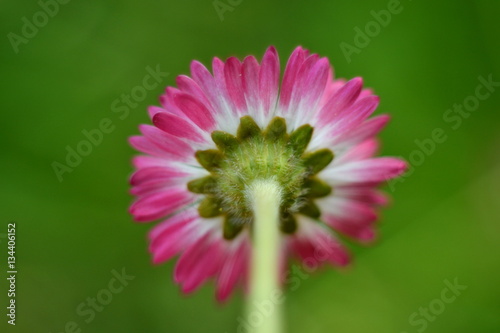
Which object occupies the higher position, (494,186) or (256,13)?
(256,13)

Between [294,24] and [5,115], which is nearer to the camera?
[5,115]

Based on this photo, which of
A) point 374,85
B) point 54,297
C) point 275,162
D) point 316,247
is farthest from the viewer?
point 374,85

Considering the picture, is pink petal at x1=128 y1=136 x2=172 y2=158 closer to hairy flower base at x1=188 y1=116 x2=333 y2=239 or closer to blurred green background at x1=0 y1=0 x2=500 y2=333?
hairy flower base at x1=188 y1=116 x2=333 y2=239

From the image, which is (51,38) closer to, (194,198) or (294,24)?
(294,24)

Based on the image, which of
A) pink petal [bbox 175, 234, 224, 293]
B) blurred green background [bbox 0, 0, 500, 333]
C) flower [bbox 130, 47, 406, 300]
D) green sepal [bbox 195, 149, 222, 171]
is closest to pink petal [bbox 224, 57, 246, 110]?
flower [bbox 130, 47, 406, 300]

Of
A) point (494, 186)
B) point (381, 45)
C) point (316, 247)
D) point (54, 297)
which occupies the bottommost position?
point (316, 247)

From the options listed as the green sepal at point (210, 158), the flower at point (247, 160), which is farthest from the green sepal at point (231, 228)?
the green sepal at point (210, 158)

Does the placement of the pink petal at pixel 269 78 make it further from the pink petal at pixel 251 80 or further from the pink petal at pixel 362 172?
the pink petal at pixel 362 172

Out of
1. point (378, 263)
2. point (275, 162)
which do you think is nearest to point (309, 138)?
point (275, 162)
